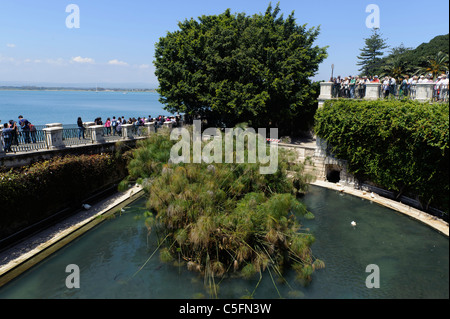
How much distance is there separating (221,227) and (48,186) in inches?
307

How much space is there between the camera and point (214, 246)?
9359 millimetres

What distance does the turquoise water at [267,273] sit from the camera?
8508 millimetres

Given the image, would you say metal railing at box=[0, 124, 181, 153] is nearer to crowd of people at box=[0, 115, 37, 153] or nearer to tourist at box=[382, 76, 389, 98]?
crowd of people at box=[0, 115, 37, 153]

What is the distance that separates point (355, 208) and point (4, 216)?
46.9 ft

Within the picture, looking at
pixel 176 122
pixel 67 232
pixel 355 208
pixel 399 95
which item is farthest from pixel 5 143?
pixel 399 95

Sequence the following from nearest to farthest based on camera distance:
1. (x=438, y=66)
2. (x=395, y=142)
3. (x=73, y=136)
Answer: (x=395, y=142) → (x=73, y=136) → (x=438, y=66)

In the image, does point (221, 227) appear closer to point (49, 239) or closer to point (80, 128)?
point (49, 239)

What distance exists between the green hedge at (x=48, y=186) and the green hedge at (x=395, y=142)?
12.2 metres

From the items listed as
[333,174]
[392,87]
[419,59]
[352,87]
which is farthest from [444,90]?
[419,59]

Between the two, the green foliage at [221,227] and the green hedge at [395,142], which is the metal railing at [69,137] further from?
the green hedge at [395,142]

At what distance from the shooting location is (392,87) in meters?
17.1

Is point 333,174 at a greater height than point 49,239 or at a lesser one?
greater

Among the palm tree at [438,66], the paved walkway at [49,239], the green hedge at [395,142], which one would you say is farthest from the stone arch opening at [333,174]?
the palm tree at [438,66]
